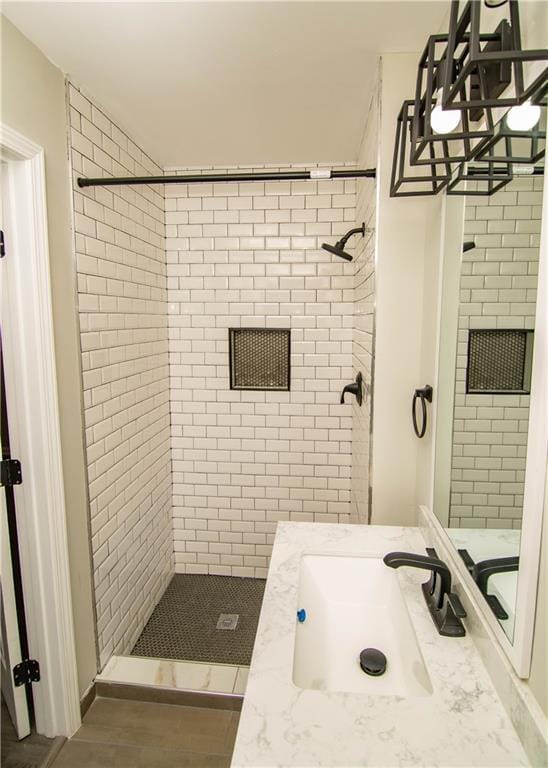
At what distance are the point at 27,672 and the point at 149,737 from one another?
57cm

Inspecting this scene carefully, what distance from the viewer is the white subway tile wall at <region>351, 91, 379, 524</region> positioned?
5.42ft

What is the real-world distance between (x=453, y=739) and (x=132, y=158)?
8.42 feet

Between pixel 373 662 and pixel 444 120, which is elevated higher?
pixel 444 120

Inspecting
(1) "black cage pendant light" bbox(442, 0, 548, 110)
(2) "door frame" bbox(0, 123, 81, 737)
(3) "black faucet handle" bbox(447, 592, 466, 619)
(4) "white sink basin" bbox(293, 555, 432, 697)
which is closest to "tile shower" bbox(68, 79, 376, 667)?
(2) "door frame" bbox(0, 123, 81, 737)

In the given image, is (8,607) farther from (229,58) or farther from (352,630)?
(229,58)

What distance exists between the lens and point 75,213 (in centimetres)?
163

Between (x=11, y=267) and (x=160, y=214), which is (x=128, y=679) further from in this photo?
(x=160, y=214)

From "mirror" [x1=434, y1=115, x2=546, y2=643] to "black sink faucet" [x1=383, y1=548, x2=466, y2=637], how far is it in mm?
74

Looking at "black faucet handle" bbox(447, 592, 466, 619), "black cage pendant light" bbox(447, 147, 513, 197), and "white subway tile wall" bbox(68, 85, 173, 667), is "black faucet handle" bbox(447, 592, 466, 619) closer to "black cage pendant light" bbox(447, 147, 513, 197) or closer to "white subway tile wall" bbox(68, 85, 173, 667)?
"black cage pendant light" bbox(447, 147, 513, 197)

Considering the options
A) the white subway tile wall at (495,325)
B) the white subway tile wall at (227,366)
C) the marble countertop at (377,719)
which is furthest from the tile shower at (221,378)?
the marble countertop at (377,719)

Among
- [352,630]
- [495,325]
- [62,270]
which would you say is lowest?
[352,630]

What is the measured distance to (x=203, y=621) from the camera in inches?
93.0

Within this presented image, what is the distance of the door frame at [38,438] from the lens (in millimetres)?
1392

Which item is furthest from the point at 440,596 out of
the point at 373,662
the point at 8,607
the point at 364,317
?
the point at 8,607
